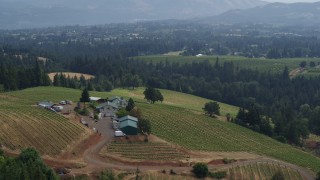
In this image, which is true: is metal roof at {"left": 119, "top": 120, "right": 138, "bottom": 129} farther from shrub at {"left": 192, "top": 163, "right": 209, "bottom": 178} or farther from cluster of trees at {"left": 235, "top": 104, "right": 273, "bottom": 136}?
cluster of trees at {"left": 235, "top": 104, "right": 273, "bottom": 136}

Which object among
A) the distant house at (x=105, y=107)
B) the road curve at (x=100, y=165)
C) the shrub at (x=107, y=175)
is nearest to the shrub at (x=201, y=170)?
the road curve at (x=100, y=165)

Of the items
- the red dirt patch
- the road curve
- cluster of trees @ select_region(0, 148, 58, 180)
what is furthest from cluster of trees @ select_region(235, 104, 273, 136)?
cluster of trees @ select_region(0, 148, 58, 180)

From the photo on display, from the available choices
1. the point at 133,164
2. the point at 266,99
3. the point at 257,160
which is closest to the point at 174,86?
Result: the point at 266,99

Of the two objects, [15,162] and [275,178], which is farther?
[275,178]

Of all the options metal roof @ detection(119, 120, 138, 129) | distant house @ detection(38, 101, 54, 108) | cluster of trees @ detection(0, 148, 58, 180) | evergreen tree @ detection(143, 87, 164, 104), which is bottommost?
evergreen tree @ detection(143, 87, 164, 104)

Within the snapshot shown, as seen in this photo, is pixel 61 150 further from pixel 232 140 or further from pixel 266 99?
pixel 266 99

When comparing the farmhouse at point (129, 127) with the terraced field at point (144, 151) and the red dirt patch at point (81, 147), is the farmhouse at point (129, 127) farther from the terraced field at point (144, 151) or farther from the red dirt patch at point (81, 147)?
the red dirt patch at point (81, 147)

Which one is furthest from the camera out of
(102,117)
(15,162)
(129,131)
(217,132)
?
(217,132)

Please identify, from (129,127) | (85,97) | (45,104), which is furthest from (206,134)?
(45,104)
